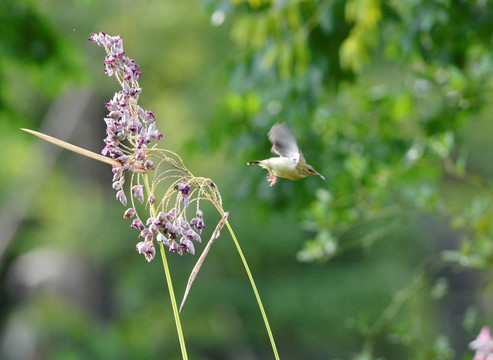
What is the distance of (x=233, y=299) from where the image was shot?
616 centimetres

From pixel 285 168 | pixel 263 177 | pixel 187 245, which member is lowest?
pixel 187 245

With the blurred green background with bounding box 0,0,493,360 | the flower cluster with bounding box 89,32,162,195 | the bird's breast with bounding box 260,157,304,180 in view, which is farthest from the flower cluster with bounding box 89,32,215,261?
the blurred green background with bounding box 0,0,493,360

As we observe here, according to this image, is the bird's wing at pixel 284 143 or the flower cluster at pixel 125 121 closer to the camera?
the flower cluster at pixel 125 121

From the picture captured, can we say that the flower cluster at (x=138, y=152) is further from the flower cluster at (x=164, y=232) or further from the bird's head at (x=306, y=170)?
the bird's head at (x=306, y=170)

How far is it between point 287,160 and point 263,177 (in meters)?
1.38

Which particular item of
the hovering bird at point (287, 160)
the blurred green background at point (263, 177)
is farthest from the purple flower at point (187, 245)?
the blurred green background at point (263, 177)

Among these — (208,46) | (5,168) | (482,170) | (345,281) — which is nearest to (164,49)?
(208,46)

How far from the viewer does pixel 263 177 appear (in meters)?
2.18

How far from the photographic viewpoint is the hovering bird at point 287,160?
799 millimetres

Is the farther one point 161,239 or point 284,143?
point 284,143

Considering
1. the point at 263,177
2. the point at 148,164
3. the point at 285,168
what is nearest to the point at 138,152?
the point at 148,164

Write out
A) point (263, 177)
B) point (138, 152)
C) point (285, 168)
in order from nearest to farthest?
point (138, 152)
point (285, 168)
point (263, 177)

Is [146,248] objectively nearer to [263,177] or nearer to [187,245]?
[187,245]

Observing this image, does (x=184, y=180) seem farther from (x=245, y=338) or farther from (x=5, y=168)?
(x=5, y=168)
